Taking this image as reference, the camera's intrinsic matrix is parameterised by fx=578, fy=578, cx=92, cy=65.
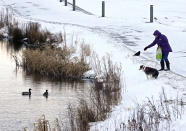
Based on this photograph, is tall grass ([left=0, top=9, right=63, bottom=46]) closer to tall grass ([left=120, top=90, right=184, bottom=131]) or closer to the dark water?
the dark water

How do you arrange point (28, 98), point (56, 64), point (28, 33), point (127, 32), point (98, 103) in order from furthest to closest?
point (127, 32), point (28, 33), point (56, 64), point (28, 98), point (98, 103)

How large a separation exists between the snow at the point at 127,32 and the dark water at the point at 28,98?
5.77 feet

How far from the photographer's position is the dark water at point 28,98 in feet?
50.9

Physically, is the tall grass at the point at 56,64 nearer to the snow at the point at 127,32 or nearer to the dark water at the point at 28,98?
the dark water at the point at 28,98

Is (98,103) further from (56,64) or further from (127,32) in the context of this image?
(127,32)

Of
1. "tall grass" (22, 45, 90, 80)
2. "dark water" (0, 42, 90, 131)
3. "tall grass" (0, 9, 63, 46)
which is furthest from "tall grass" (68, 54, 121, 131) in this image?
"tall grass" (0, 9, 63, 46)

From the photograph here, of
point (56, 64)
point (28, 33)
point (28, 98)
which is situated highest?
point (28, 33)

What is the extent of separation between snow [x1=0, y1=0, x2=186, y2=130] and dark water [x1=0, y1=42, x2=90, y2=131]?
1759 mm

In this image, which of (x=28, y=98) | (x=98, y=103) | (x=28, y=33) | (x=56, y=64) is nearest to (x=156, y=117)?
(x=98, y=103)

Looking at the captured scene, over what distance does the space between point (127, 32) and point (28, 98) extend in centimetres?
1433

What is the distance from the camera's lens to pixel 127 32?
104 ft

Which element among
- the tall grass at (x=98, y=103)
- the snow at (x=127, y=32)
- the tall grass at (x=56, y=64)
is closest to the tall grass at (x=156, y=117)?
the snow at (x=127, y=32)

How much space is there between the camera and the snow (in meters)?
16.4

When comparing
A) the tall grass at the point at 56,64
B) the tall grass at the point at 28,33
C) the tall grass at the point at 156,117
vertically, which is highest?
the tall grass at the point at 28,33
